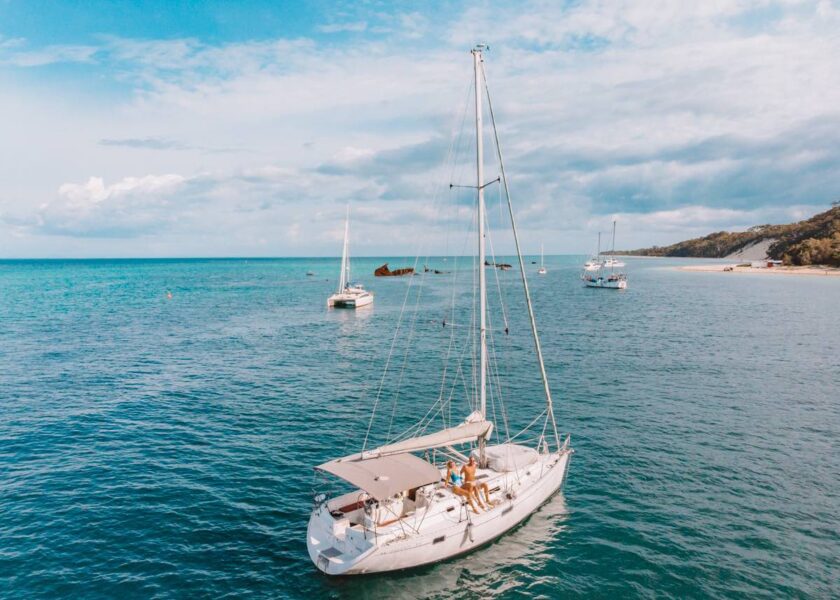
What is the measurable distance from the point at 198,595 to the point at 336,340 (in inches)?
1963

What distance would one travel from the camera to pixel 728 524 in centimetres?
2358

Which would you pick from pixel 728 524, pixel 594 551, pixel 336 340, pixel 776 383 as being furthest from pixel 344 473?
pixel 336 340

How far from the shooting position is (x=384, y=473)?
67.8 ft

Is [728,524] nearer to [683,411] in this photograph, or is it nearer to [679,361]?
[683,411]

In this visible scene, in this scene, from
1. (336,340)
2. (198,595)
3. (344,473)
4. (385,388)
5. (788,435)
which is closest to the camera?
(198,595)

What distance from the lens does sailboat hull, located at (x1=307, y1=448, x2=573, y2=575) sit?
19.2 m

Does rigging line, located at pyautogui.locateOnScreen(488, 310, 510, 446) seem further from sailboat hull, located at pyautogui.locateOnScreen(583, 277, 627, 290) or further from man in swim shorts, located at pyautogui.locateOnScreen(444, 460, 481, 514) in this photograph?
sailboat hull, located at pyautogui.locateOnScreen(583, 277, 627, 290)

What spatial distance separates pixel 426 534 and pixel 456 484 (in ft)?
10.9

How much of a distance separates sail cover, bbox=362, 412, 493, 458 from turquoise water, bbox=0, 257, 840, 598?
4.78 m

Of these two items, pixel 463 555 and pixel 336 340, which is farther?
pixel 336 340

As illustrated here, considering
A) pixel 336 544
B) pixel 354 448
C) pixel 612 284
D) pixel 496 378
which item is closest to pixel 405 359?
pixel 496 378

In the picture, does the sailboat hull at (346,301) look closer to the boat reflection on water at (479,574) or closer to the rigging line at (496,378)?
the rigging line at (496,378)

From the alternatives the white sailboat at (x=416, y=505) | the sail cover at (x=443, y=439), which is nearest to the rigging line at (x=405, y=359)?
the sail cover at (x=443, y=439)

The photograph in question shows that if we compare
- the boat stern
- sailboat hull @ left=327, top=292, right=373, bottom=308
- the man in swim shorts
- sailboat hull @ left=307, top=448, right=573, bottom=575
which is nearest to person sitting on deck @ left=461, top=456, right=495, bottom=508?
the man in swim shorts
